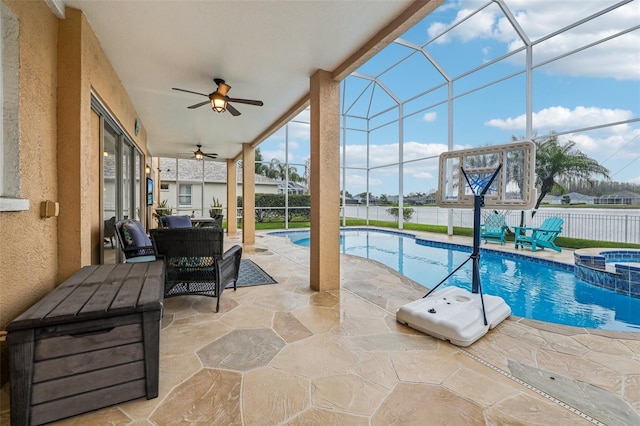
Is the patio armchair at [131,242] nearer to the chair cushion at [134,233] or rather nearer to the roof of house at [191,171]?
the chair cushion at [134,233]

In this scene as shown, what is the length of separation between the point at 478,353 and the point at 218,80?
13.7 feet

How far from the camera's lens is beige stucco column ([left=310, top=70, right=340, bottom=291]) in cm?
359

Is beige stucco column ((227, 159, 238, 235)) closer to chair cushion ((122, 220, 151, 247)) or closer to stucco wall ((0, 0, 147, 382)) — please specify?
chair cushion ((122, 220, 151, 247))

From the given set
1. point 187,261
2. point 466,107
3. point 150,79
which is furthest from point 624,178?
point 150,79

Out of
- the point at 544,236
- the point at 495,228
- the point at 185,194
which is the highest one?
the point at 185,194

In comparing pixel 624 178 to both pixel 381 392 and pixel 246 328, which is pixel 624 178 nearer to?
pixel 381 392

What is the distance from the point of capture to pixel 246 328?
2541mm

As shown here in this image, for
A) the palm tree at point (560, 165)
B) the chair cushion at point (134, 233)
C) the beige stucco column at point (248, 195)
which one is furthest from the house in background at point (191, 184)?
the palm tree at point (560, 165)

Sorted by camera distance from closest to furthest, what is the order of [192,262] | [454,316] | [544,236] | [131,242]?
1. [454,316]
2. [192,262]
3. [131,242]
4. [544,236]

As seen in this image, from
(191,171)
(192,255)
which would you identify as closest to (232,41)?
(192,255)

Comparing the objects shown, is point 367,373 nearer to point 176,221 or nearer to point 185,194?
point 176,221

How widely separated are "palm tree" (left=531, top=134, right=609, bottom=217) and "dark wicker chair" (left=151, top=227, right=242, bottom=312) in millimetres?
8187

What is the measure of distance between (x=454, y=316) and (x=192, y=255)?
8.61 ft

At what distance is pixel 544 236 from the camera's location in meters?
6.84
